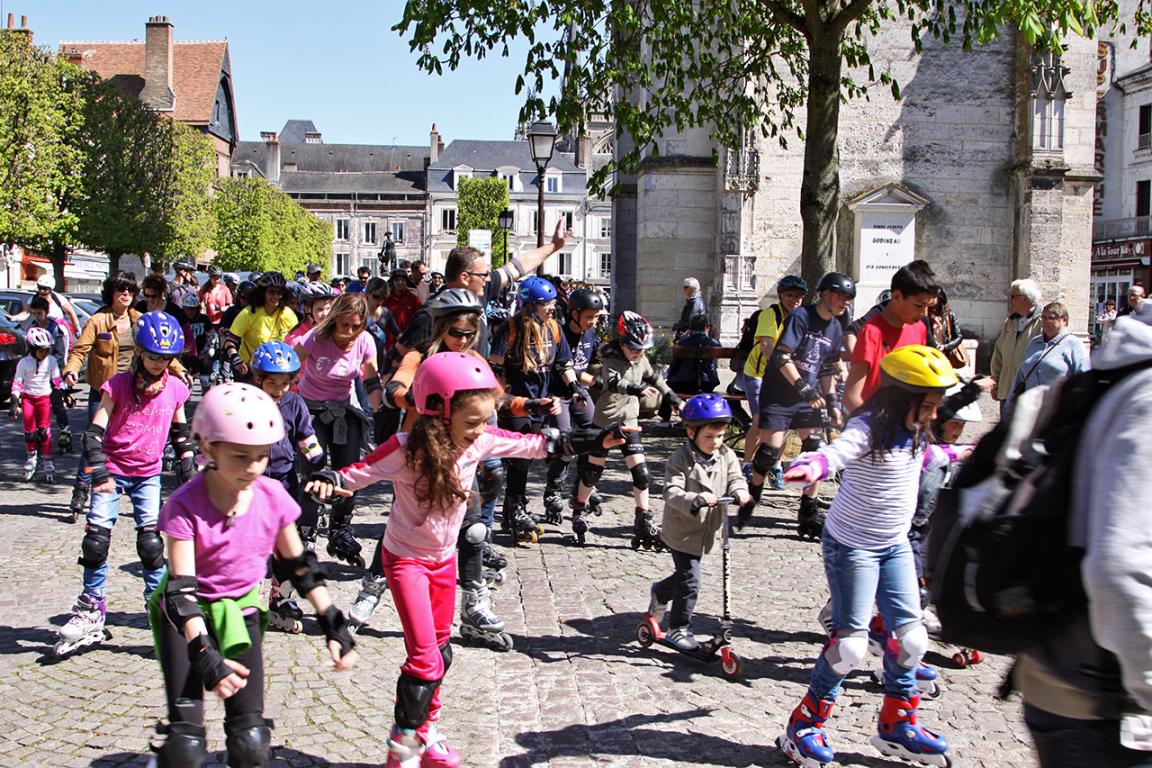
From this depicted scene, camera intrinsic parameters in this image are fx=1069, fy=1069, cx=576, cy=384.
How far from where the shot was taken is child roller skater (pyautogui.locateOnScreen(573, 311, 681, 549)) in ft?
25.5

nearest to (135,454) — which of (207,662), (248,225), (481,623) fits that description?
(481,623)

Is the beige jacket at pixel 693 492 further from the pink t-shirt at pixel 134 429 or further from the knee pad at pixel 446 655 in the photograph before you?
the pink t-shirt at pixel 134 429

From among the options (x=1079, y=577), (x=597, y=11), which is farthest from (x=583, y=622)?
(x=597, y=11)

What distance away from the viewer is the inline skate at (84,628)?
548cm

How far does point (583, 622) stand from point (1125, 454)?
14.0 ft

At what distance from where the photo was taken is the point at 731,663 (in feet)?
17.3

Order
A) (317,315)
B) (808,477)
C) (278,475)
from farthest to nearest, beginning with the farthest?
(317,315), (278,475), (808,477)

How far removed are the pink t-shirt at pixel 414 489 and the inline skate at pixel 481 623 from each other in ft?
4.98

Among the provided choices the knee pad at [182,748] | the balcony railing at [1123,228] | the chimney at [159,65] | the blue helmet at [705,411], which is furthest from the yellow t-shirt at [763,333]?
the chimney at [159,65]

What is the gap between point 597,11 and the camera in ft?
36.2

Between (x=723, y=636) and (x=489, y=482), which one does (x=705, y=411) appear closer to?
(x=723, y=636)

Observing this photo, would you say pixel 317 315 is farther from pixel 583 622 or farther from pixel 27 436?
pixel 583 622

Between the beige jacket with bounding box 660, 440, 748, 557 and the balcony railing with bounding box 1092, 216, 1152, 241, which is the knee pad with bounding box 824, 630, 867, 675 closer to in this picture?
the beige jacket with bounding box 660, 440, 748, 557

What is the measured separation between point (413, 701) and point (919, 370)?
2296mm
